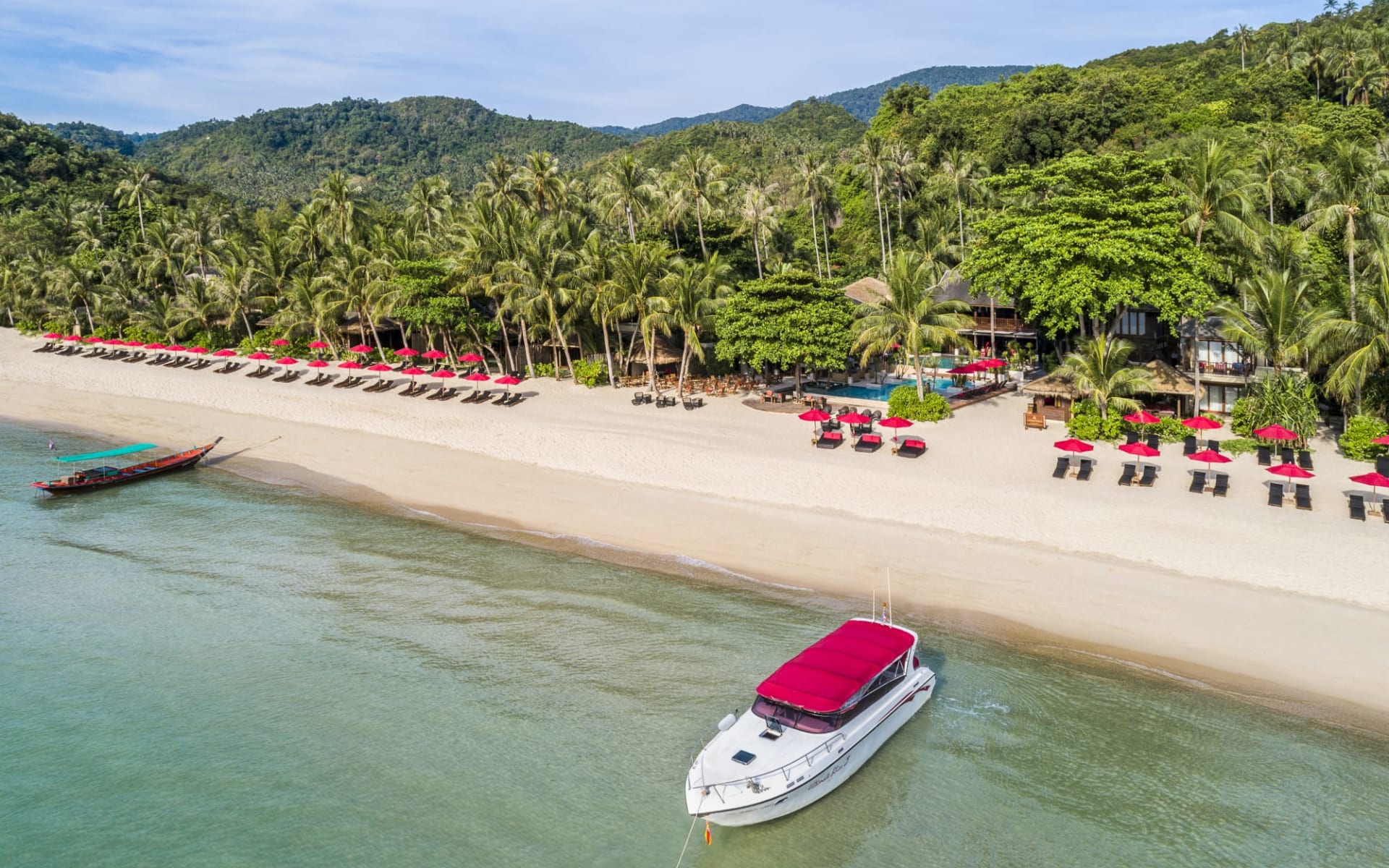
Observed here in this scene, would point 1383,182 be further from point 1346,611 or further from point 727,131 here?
point 727,131

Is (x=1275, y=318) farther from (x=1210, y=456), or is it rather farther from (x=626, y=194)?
(x=626, y=194)

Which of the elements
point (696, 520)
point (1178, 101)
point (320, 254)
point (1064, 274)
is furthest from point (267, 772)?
point (1178, 101)

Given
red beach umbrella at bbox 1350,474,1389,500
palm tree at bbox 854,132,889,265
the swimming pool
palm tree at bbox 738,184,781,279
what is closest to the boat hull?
red beach umbrella at bbox 1350,474,1389,500

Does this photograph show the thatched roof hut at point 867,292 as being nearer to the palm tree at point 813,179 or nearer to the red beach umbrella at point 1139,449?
the palm tree at point 813,179

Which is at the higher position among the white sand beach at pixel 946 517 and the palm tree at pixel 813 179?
the palm tree at pixel 813 179

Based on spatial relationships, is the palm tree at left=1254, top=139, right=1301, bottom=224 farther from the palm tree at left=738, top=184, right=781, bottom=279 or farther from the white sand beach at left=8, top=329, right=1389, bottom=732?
the palm tree at left=738, top=184, right=781, bottom=279

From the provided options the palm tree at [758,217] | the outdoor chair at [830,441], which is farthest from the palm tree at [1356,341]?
the palm tree at [758,217]

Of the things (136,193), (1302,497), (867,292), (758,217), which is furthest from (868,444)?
(136,193)
